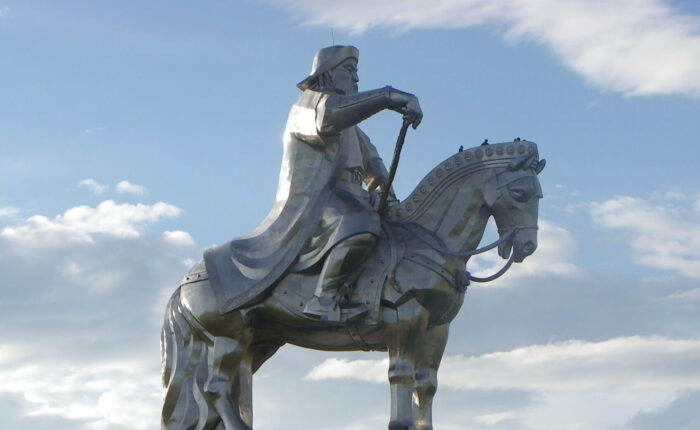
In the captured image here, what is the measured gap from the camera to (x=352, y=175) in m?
16.0

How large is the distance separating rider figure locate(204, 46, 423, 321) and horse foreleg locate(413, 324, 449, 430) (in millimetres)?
833

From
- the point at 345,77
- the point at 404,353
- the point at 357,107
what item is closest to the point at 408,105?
the point at 357,107

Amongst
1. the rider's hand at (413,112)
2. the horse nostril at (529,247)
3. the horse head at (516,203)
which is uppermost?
the rider's hand at (413,112)

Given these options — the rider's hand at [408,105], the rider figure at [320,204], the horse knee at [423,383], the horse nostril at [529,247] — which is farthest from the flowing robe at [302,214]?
the horse knee at [423,383]

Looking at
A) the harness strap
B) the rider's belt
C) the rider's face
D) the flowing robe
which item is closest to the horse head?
the harness strap

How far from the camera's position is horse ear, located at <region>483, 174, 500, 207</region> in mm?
15422

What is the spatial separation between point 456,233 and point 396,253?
1.86 ft

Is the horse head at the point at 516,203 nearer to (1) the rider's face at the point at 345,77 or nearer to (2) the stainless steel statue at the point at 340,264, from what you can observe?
(2) the stainless steel statue at the point at 340,264

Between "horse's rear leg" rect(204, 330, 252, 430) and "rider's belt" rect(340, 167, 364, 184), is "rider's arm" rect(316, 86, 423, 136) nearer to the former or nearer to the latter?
"rider's belt" rect(340, 167, 364, 184)

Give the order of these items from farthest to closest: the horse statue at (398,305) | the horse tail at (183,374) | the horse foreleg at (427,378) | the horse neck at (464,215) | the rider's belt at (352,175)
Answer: the rider's belt at (352,175) < the horse tail at (183,374) < the horse foreleg at (427,378) < the horse neck at (464,215) < the horse statue at (398,305)

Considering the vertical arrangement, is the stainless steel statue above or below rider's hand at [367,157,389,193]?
below

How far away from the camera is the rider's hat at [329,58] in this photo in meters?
16.0

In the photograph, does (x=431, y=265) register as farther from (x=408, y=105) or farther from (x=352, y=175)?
(x=408, y=105)

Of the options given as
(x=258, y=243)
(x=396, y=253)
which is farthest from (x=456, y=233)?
(x=258, y=243)
